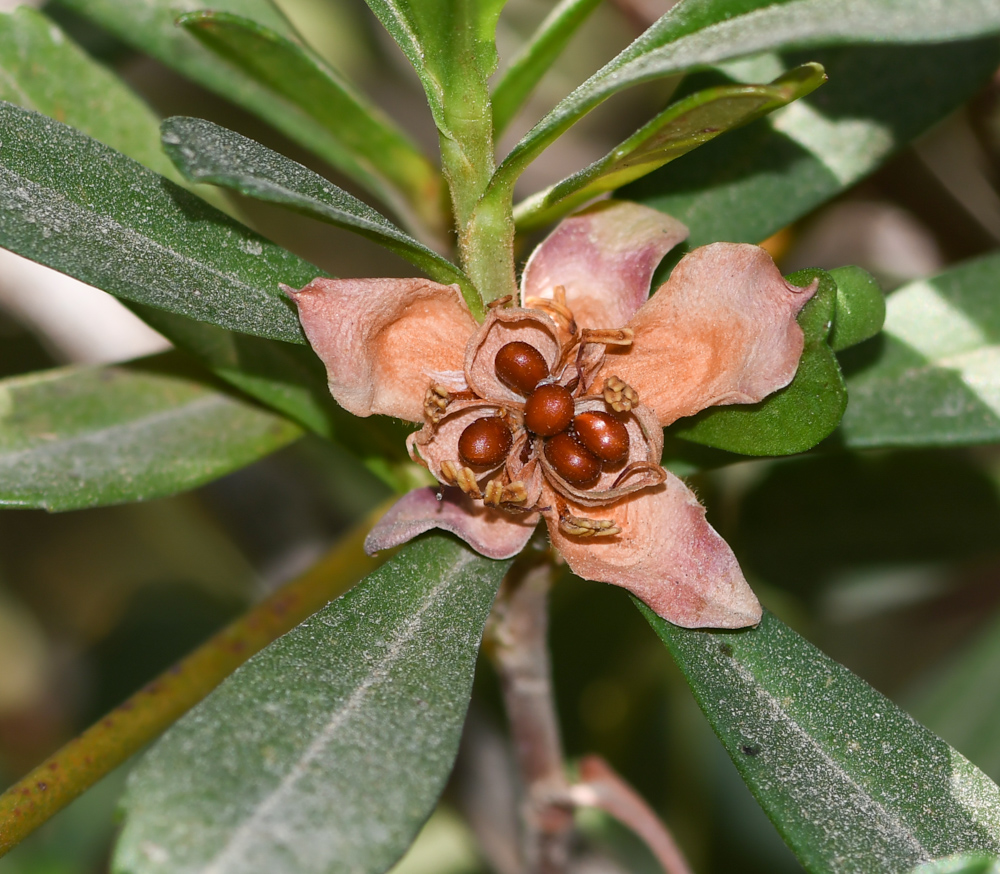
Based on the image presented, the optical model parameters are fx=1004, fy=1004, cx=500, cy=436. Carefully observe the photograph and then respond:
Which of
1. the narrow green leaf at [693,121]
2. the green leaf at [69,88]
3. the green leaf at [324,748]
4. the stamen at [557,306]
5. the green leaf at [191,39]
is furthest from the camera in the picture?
the green leaf at [191,39]

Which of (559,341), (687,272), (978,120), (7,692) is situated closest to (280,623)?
(559,341)

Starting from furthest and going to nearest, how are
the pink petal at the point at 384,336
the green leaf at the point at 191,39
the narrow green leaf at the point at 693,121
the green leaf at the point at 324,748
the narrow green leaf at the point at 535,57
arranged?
the green leaf at the point at 191,39
the narrow green leaf at the point at 535,57
the pink petal at the point at 384,336
the narrow green leaf at the point at 693,121
the green leaf at the point at 324,748

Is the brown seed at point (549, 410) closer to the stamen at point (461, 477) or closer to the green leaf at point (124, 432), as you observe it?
the stamen at point (461, 477)

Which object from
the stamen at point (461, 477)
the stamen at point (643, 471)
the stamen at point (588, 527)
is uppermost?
the stamen at point (461, 477)

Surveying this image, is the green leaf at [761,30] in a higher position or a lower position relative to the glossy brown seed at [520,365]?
higher

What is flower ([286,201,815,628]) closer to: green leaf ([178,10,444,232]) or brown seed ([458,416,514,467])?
brown seed ([458,416,514,467])

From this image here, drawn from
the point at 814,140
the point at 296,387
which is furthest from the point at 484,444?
the point at 814,140

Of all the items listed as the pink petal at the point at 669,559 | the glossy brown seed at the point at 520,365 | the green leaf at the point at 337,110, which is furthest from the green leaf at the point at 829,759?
the green leaf at the point at 337,110

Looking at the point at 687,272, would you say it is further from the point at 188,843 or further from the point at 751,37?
the point at 188,843

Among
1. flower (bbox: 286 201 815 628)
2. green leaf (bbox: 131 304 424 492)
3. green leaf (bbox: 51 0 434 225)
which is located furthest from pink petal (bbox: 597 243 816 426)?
green leaf (bbox: 51 0 434 225)
